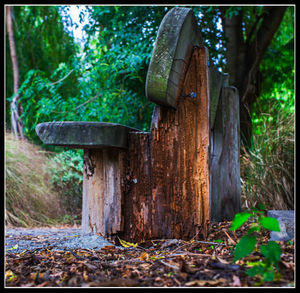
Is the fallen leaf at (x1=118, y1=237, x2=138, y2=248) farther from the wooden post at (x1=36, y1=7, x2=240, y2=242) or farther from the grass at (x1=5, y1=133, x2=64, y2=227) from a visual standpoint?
the grass at (x1=5, y1=133, x2=64, y2=227)

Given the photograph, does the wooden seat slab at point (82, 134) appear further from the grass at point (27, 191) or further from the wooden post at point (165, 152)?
the grass at point (27, 191)

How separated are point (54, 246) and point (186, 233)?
86 cm

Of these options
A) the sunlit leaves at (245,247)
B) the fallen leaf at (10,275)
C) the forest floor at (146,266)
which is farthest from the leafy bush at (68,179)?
the sunlit leaves at (245,247)

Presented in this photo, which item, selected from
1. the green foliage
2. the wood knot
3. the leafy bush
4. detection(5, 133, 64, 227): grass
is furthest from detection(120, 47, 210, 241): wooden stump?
the green foliage

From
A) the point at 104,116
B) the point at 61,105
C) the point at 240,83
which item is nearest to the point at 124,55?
the point at 104,116

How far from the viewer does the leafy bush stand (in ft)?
18.4

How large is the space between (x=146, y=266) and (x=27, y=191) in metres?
3.78

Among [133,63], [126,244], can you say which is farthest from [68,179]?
[126,244]

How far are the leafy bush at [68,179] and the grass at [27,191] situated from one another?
14 centimetres

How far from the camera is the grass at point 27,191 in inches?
187

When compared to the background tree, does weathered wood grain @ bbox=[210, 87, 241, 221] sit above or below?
below

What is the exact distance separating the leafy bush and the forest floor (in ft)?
11.4

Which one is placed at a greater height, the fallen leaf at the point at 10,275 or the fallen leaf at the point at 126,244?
the fallen leaf at the point at 10,275
